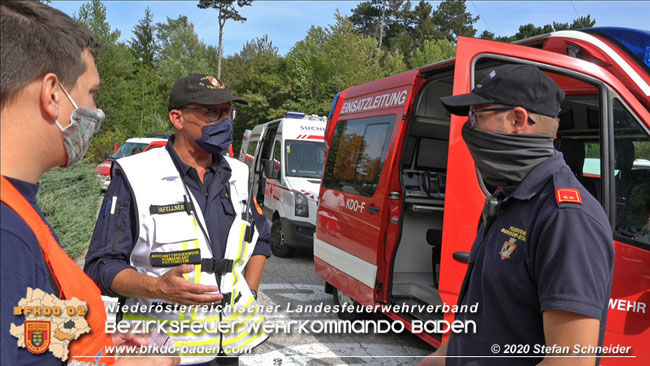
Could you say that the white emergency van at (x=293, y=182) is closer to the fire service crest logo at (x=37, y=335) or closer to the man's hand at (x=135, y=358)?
the man's hand at (x=135, y=358)

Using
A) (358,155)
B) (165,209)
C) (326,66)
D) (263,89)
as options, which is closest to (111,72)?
(263,89)

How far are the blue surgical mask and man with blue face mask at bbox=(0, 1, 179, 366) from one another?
1.11m

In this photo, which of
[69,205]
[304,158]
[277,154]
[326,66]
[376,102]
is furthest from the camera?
[326,66]

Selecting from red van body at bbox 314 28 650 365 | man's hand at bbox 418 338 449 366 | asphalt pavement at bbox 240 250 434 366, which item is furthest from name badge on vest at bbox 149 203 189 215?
asphalt pavement at bbox 240 250 434 366

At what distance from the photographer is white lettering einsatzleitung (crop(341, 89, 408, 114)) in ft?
14.8

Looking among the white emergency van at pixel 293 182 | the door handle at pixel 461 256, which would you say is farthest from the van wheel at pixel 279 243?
the door handle at pixel 461 256

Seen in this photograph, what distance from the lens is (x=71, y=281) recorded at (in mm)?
1146

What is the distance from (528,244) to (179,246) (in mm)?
1398

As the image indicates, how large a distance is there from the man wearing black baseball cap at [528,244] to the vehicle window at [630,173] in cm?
164

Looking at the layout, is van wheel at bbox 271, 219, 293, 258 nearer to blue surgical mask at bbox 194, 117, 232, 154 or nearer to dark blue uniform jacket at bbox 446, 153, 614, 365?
blue surgical mask at bbox 194, 117, 232, 154

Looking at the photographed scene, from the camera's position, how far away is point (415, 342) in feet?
16.8

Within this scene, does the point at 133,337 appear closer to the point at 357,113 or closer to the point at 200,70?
the point at 357,113

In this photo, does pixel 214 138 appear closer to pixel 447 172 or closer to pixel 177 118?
pixel 177 118

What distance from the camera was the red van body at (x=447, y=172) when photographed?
2.97 m
